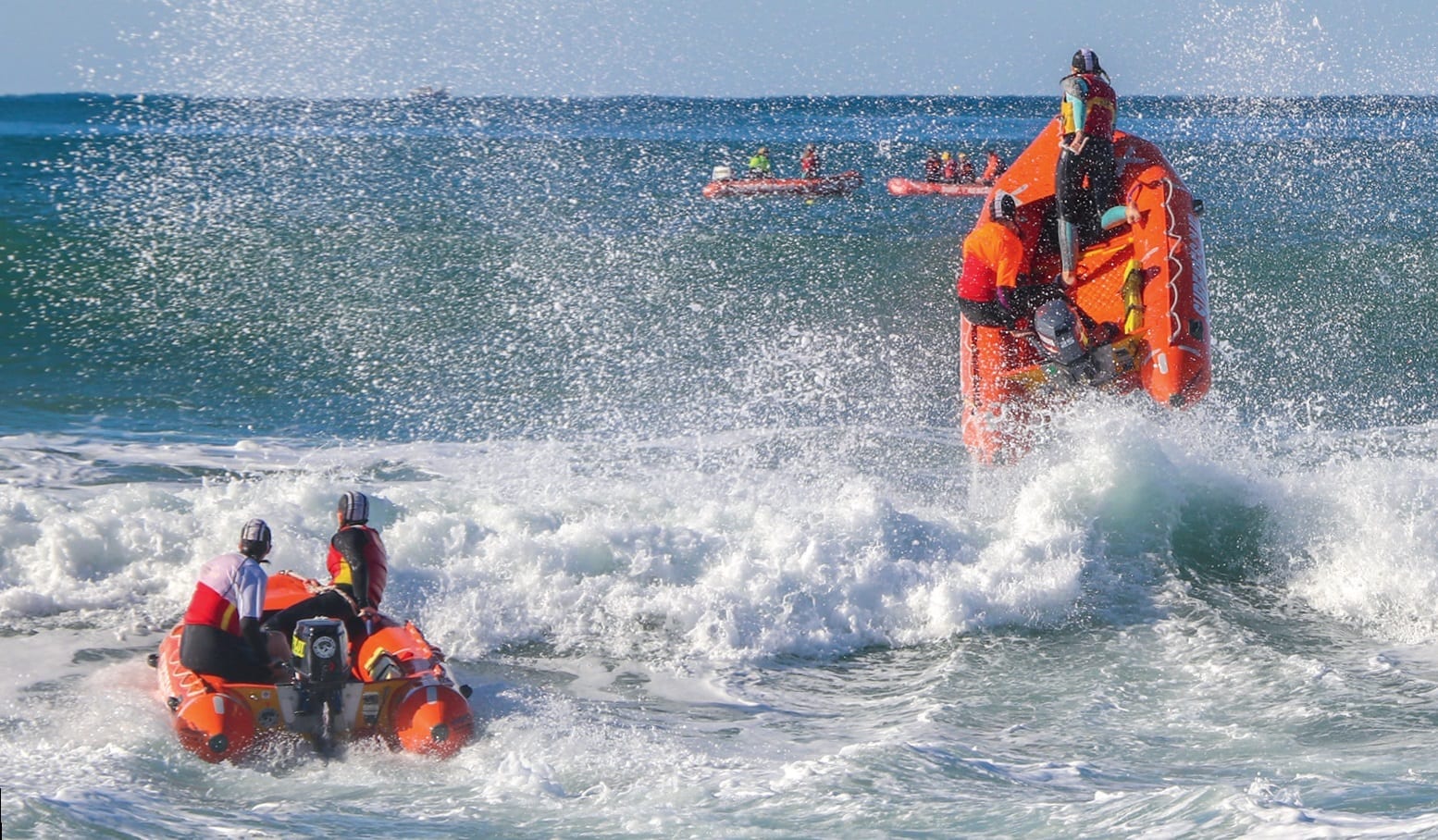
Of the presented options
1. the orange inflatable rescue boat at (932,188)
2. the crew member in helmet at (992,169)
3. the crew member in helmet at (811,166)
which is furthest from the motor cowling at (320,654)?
the crew member in helmet at (811,166)

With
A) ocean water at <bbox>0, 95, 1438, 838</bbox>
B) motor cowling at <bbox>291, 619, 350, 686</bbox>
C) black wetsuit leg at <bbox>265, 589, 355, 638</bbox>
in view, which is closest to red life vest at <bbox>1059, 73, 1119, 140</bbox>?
ocean water at <bbox>0, 95, 1438, 838</bbox>

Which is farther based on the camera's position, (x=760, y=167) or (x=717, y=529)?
(x=760, y=167)

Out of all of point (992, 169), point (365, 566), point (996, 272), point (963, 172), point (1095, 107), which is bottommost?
point (365, 566)

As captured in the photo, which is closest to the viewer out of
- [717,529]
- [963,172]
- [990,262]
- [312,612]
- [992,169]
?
[312,612]

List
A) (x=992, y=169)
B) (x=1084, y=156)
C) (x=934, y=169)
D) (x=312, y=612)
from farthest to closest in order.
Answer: (x=934, y=169) → (x=992, y=169) → (x=1084, y=156) → (x=312, y=612)

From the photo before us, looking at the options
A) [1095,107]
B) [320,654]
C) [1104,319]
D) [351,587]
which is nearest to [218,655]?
[320,654]

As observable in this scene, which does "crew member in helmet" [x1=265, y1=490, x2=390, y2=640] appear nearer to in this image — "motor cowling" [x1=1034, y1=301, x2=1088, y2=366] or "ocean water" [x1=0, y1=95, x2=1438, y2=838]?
"ocean water" [x1=0, y1=95, x2=1438, y2=838]

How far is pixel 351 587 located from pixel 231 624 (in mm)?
520

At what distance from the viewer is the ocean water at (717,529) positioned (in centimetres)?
466

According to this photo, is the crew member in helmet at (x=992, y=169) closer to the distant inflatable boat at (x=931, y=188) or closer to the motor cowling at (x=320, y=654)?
the distant inflatable boat at (x=931, y=188)

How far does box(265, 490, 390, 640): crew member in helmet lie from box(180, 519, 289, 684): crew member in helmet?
26 centimetres

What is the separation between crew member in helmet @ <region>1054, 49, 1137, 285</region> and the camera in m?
7.85

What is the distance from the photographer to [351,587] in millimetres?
5715

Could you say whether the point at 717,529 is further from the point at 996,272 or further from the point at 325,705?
the point at 325,705
